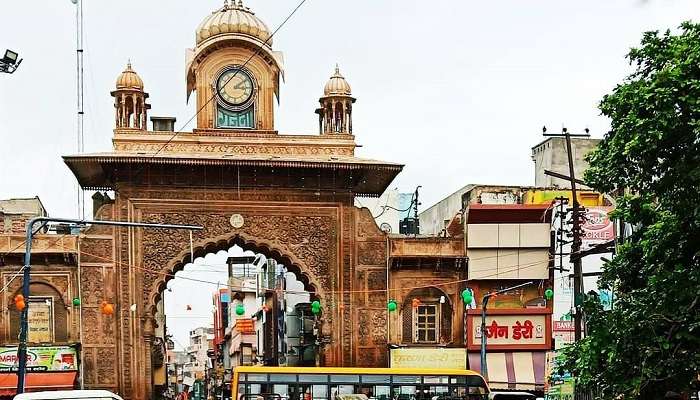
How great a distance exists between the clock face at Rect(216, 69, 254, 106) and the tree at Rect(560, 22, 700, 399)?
17.3 m

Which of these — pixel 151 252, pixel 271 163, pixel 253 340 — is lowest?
pixel 253 340

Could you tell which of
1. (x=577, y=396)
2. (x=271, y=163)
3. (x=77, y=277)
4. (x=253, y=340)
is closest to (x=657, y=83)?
(x=577, y=396)

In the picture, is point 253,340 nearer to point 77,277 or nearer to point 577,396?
point 77,277

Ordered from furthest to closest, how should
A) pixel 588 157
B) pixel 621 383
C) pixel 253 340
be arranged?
pixel 253 340, pixel 588 157, pixel 621 383

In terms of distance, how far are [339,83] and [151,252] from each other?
21.8ft

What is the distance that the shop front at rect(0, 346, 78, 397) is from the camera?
94.5 feet

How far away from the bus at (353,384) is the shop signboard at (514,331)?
7.10 m

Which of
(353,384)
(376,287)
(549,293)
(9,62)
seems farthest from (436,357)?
(9,62)

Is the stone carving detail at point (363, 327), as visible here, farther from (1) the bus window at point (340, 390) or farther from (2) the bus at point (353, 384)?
(1) the bus window at point (340, 390)

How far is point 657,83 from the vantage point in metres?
13.2

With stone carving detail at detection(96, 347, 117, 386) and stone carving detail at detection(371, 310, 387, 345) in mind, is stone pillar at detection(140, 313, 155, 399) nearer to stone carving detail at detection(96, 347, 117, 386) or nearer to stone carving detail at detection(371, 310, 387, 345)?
stone carving detail at detection(96, 347, 117, 386)

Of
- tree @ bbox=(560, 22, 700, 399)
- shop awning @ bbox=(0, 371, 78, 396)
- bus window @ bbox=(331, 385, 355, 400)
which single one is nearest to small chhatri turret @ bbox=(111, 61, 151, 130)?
shop awning @ bbox=(0, 371, 78, 396)

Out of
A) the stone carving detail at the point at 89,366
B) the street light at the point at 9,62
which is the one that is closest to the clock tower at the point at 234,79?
A: the stone carving detail at the point at 89,366

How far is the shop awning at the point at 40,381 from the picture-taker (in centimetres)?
2875
